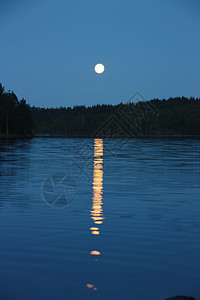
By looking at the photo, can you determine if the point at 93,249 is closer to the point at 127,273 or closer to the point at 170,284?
the point at 127,273

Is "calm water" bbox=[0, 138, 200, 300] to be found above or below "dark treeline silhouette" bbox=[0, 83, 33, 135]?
below

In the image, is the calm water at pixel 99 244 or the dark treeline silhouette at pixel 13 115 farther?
the dark treeline silhouette at pixel 13 115

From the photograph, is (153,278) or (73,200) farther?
(73,200)

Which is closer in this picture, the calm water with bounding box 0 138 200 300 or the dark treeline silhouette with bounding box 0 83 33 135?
the calm water with bounding box 0 138 200 300

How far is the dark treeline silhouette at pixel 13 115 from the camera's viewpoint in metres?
152

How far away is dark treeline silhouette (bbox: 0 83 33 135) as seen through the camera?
151538 millimetres

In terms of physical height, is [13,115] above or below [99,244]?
above

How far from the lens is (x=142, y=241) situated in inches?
506

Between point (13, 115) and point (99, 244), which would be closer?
point (99, 244)

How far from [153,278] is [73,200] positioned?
11.6 meters

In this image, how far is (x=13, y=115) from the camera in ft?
516

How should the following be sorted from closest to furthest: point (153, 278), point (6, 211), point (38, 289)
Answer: point (38, 289) < point (153, 278) < point (6, 211)

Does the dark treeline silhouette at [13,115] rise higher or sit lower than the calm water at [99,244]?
higher

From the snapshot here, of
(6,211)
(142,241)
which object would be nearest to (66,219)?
(6,211)
